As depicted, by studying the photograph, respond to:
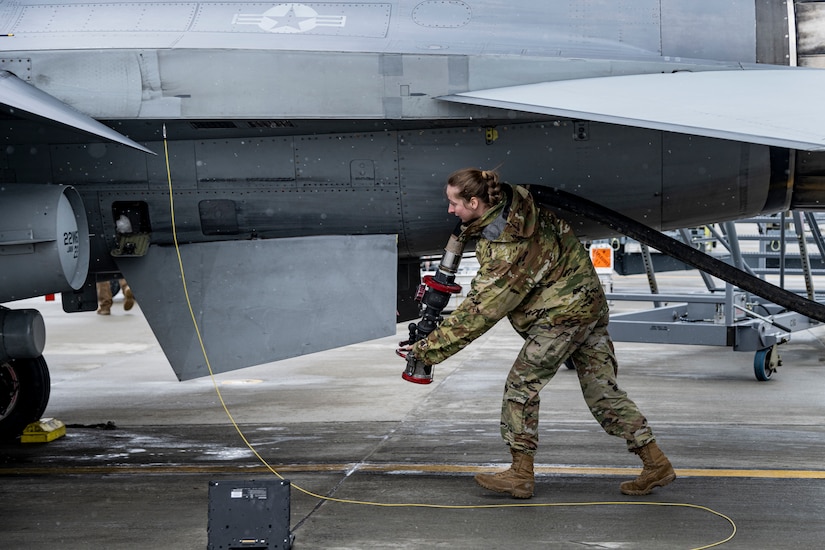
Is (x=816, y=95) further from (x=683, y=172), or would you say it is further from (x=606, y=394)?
(x=606, y=394)

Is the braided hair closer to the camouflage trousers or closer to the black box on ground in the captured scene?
the camouflage trousers

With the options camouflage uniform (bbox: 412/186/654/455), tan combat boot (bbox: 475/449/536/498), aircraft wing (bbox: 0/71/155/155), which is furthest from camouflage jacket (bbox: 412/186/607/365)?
aircraft wing (bbox: 0/71/155/155)

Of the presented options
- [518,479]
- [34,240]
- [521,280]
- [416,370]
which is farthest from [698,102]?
[34,240]

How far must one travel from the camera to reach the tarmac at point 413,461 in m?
5.43

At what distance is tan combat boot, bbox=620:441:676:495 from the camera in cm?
595

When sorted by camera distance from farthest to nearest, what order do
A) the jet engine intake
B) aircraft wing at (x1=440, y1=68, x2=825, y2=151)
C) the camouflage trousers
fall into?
the jet engine intake < the camouflage trousers < aircraft wing at (x1=440, y1=68, x2=825, y2=151)

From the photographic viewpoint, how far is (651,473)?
5949 millimetres

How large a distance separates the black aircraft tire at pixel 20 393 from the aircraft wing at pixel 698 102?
14.1 feet

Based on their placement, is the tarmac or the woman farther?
the woman

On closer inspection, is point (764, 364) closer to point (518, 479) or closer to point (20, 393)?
point (518, 479)

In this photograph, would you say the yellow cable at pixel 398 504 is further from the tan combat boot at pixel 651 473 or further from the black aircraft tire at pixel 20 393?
the black aircraft tire at pixel 20 393

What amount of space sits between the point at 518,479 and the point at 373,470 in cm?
124

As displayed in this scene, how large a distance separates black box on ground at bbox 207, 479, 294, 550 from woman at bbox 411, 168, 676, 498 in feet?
3.94

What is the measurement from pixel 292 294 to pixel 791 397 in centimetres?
542
